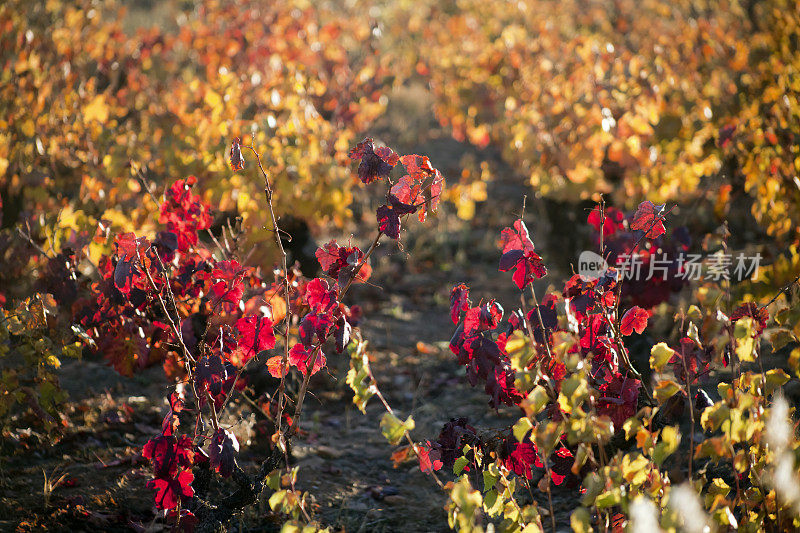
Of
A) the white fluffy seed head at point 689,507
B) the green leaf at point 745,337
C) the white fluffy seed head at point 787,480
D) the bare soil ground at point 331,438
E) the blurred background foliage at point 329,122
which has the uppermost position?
the green leaf at point 745,337

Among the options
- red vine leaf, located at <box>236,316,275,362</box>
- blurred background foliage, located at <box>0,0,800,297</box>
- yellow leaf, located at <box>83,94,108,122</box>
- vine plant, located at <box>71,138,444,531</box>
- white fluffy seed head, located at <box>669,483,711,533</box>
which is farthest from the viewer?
yellow leaf, located at <box>83,94,108,122</box>

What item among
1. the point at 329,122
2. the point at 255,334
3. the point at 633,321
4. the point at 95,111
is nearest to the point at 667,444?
the point at 633,321

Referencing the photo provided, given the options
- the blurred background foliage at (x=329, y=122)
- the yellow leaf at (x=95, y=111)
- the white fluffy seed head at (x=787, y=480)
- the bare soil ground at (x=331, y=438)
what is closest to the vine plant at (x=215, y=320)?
the bare soil ground at (x=331, y=438)

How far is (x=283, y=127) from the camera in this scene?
3.82 m

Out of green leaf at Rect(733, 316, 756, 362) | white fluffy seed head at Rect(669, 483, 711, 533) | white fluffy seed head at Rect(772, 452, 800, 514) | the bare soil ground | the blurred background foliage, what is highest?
green leaf at Rect(733, 316, 756, 362)

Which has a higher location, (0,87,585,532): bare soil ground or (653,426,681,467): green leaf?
(653,426,681,467): green leaf

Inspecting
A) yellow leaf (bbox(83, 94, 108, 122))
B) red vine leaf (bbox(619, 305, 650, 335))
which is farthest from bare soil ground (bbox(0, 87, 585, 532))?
yellow leaf (bbox(83, 94, 108, 122))

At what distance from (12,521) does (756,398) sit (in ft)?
6.87

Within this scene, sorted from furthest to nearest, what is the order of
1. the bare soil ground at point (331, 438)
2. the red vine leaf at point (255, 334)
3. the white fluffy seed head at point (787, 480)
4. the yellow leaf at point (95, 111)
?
the yellow leaf at point (95, 111), the bare soil ground at point (331, 438), the red vine leaf at point (255, 334), the white fluffy seed head at point (787, 480)

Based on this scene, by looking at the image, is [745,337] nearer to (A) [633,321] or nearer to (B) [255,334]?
(A) [633,321]

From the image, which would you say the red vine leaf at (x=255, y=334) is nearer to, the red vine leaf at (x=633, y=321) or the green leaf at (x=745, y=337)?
the red vine leaf at (x=633, y=321)

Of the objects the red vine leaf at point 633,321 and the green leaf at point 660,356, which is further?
the red vine leaf at point 633,321

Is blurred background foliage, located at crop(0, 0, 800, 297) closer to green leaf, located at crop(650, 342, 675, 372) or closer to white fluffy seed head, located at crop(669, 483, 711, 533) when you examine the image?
green leaf, located at crop(650, 342, 675, 372)

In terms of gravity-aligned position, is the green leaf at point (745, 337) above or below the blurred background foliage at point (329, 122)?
above
